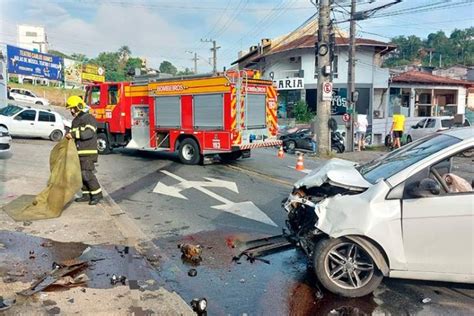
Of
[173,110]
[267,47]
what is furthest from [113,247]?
[267,47]

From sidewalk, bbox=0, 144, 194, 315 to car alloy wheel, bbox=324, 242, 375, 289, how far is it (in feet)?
4.71

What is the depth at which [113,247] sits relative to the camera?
5.48m

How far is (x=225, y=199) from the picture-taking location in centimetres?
843

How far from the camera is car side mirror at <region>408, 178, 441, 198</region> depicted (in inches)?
151

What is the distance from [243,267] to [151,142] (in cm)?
994

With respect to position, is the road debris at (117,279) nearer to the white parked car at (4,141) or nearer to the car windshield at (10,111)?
the white parked car at (4,141)

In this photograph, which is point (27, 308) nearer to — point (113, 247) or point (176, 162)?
point (113, 247)

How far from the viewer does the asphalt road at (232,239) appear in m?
4.07

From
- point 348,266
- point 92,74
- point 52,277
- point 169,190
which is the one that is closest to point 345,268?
point 348,266

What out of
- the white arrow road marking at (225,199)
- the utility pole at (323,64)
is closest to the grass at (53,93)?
the utility pole at (323,64)

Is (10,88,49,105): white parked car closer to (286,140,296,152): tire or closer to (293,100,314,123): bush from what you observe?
(293,100,314,123): bush

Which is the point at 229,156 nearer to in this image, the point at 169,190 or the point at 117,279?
the point at 169,190

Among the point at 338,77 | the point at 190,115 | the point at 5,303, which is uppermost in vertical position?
the point at 338,77

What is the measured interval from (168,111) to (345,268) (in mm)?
10342
